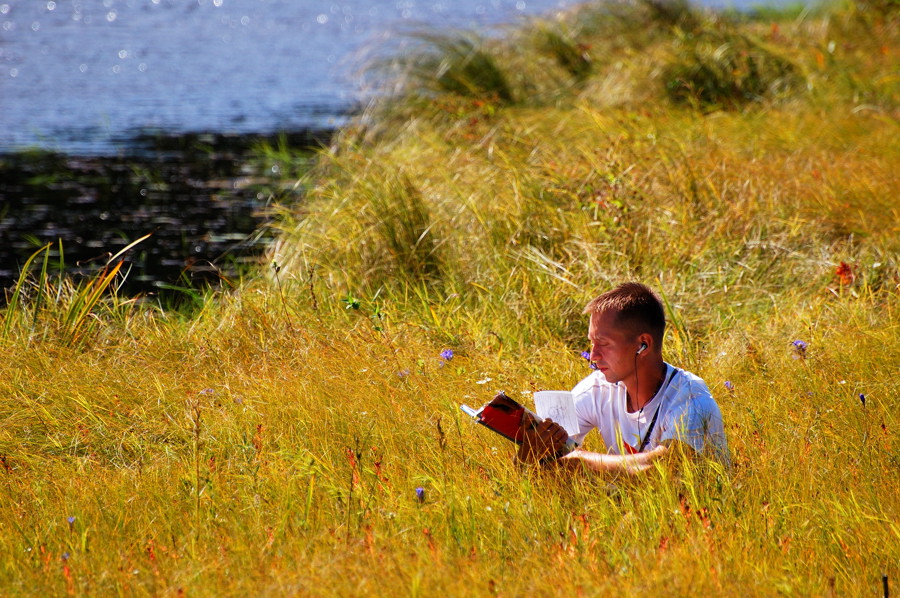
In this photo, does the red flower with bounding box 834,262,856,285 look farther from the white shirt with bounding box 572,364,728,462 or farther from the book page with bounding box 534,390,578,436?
the book page with bounding box 534,390,578,436

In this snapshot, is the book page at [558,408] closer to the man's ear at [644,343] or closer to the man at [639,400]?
the man at [639,400]

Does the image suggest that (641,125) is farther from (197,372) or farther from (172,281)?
(197,372)

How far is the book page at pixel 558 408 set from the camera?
3012 mm

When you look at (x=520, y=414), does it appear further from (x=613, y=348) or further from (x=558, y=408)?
(x=613, y=348)

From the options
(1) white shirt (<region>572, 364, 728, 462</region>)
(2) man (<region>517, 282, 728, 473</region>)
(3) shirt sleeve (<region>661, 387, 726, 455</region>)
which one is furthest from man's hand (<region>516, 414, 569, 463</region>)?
(3) shirt sleeve (<region>661, 387, 726, 455</region>)

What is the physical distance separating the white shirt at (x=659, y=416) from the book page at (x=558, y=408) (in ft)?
0.27

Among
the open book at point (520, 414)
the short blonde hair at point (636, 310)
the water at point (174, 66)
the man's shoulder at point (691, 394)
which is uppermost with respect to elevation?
the short blonde hair at point (636, 310)

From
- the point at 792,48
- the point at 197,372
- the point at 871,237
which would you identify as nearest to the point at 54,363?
the point at 197,372

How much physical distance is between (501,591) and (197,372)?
2.18 metres

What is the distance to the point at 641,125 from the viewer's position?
7.38 meters

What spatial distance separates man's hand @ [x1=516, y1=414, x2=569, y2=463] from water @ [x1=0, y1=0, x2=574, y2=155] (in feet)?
21.8

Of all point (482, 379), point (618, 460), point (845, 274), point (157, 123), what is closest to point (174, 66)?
point (157, 123)

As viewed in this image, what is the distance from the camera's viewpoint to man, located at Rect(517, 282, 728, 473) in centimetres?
296

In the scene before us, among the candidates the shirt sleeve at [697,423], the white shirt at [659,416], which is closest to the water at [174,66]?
the white shirt at [659,416]
